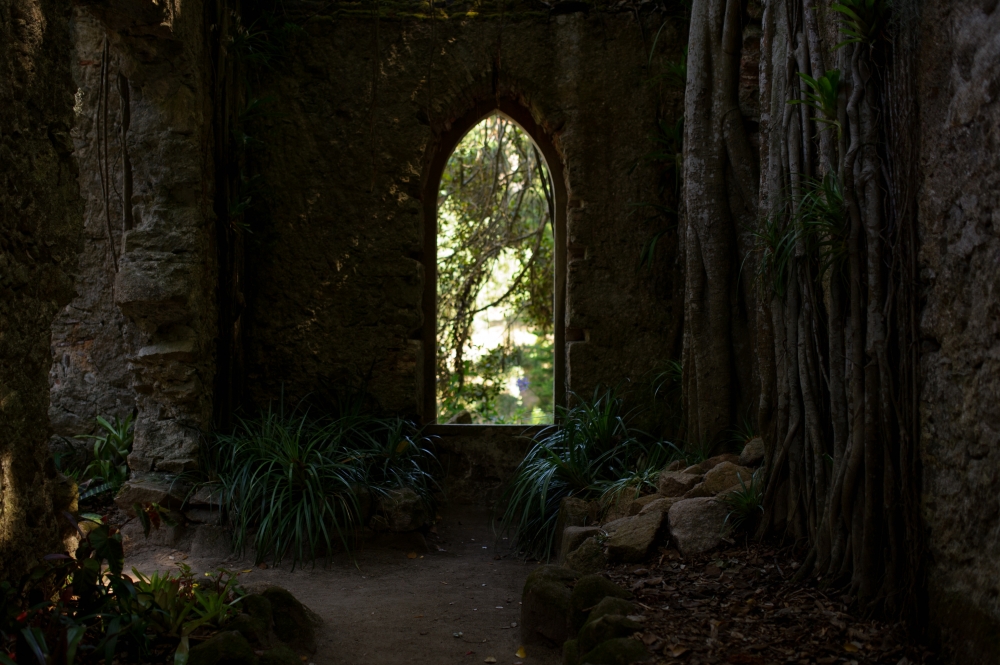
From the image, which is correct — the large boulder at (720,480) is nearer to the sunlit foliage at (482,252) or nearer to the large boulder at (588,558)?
the large boulder at (588,558)

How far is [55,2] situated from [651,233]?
324cm

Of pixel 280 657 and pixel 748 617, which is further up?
pixel 748 617

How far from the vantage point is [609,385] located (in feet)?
15.5

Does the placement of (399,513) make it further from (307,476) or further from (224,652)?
(224,652)

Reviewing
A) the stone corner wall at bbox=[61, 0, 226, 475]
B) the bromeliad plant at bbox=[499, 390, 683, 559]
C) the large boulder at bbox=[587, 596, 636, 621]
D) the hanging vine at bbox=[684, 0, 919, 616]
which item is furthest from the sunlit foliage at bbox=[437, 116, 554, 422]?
the large boulder at bbox=[587, 596, 636, 621]

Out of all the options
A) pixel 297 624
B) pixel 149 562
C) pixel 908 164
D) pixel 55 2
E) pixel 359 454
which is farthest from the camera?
pixel 359 454

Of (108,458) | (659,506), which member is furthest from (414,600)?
(108,458)

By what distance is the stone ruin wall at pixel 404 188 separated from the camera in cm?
473

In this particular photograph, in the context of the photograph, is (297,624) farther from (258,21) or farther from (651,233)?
(258,21)

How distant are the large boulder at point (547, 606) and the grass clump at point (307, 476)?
1227 mm

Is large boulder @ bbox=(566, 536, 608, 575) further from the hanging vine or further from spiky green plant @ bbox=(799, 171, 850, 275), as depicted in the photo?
spiky green plant @ bbox=(799, 171, 850, 275)

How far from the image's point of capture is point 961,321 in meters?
2.18

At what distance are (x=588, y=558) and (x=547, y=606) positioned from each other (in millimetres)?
396

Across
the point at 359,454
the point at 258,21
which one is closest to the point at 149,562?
the point at 359,454
